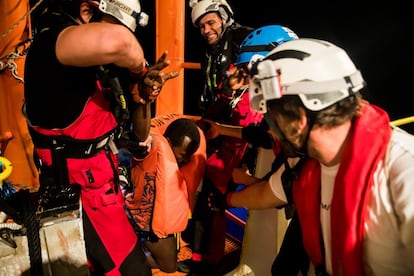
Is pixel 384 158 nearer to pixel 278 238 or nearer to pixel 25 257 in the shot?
pixel 278 238

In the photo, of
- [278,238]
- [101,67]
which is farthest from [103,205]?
[278,238]

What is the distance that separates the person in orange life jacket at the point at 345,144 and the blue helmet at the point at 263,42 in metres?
1.21

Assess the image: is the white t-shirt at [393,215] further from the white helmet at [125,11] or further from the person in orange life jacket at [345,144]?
the white helmet at [125,11]

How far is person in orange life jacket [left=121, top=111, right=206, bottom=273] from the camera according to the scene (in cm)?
228

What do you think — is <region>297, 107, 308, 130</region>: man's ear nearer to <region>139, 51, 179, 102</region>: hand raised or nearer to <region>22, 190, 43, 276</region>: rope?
<region>139, 51, 179, 102</region>: hand raised

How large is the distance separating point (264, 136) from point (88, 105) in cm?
91

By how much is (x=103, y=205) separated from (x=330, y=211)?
1.05 m

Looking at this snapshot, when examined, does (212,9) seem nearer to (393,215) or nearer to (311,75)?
(311,75)

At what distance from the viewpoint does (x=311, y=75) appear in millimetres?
1360

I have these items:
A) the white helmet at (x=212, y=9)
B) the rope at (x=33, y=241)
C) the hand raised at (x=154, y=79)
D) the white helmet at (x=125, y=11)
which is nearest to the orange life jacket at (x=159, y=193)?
the hand raised at (x=154, y=79)

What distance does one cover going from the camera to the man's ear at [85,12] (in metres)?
1.72

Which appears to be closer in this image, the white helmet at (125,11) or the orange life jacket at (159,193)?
the white helmet at (125,11)

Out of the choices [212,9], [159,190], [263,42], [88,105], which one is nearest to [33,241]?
[88,105]

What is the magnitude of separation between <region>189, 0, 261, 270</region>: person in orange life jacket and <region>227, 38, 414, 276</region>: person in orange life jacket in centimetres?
120
